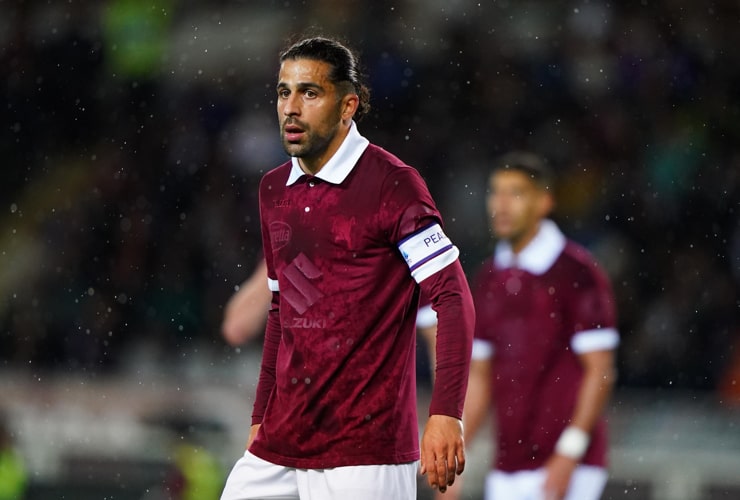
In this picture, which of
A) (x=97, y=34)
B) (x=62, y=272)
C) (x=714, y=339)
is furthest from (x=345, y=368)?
(x=97, y=34)

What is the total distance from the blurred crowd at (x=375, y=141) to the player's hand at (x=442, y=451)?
5676 millimetres

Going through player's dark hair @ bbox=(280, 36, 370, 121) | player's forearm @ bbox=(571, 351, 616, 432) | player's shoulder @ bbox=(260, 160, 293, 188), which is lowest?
player's forearm @ bbox=(571, 351, 616, 432)

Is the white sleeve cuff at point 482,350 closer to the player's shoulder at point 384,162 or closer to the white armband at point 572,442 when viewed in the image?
the white armband at point 572,442

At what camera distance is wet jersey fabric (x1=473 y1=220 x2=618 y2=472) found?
5.13 metres

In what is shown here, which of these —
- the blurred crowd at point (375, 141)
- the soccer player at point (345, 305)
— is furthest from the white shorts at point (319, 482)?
the blurred crowd at point (375, 141)

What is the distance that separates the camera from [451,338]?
290 centimetres

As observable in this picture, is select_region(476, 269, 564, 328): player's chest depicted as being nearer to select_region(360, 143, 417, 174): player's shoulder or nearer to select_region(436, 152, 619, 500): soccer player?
select_region(436, 152, 619, 500): soccer player

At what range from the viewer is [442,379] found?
288cm

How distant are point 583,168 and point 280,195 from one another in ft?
20.4

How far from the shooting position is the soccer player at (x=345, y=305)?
2.95 m

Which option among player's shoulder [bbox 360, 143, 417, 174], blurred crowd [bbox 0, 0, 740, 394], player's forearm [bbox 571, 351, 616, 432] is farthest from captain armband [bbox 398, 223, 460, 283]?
blurred crowd [bbox 0, 0, 740, 394]

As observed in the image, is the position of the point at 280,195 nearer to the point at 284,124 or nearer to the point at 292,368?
the point at 284,124

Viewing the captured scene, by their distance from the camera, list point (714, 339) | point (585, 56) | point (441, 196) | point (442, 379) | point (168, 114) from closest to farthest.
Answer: point (442, 379), point (714, 339), point (441, 196), point (585, 56), point (168, 114)

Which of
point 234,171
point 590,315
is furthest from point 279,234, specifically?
point 234,171
